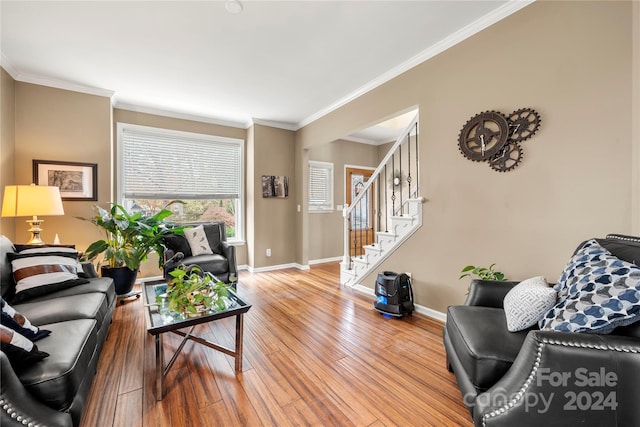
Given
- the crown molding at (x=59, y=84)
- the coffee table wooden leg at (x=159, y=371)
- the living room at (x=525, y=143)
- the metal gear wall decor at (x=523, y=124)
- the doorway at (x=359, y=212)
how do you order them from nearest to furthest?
1. the coffee table wooden leg at (x=159, y=371)
2. the living room at (x=525, y=143)
3. the metal gear wall decor at (x=523, y=124)
4. the crown molding at (x=59, y=84)
5. the doorway at (x=359, y=212)

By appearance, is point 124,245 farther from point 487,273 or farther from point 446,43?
point 446,43

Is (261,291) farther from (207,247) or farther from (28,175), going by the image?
(28,175)

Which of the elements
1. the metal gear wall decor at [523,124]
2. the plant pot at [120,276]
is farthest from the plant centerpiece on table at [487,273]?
the plant pot at [120,276]

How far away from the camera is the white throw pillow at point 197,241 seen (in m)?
3.61

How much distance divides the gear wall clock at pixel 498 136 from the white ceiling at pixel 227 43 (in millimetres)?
822

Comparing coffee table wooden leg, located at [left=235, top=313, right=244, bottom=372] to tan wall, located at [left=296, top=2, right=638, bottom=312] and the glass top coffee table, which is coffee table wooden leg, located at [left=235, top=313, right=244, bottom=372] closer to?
the glass top coffee table

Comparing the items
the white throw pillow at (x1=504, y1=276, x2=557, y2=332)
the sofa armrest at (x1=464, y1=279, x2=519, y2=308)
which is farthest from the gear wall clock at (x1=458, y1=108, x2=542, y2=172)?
the white throw pillow at (x1=504, y1=276, x2=557, y2=332)

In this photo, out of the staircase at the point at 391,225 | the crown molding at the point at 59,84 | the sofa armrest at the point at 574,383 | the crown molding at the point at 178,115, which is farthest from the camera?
the crown molding at the point at 178,115

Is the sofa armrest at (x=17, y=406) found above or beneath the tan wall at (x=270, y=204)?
beneath

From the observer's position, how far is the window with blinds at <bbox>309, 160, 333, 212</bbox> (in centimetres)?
554

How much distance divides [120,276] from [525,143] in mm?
4359

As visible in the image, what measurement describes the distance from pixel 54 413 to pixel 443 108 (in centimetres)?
338

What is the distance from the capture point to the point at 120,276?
3182mm

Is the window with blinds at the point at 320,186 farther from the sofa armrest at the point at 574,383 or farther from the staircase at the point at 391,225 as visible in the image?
the sofa armrest at the point at 574,383
